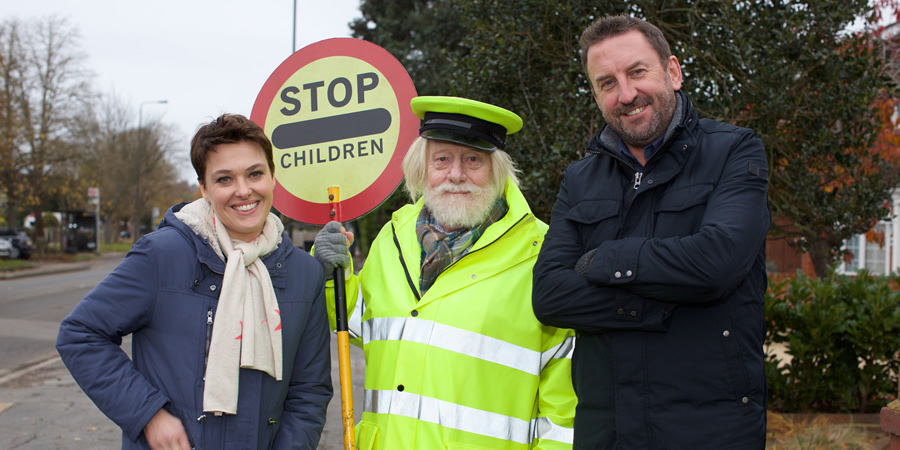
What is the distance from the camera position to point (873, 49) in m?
4.63

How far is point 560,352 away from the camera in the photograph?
2.28 m

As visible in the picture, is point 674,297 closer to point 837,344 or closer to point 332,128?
point 332,128

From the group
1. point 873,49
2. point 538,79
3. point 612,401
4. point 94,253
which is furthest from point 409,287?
point 94,253

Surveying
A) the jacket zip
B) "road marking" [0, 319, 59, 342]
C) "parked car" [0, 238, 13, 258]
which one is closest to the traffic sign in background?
the jacket zip

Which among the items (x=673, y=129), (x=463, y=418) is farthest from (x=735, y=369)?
(x=463, y=418)

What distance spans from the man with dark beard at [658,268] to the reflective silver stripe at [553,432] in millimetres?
74

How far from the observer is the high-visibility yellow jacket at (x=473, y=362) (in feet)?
7.20

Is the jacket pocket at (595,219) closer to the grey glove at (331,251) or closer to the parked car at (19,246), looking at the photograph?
the grey glove at (331,251)

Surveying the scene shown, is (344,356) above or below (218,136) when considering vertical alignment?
below

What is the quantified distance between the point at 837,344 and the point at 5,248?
30239mm

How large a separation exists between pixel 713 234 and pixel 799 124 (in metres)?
3.53

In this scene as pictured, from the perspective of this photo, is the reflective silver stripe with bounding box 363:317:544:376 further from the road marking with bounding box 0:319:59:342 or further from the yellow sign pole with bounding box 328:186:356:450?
the road marking with bounding box 0:319:59:342

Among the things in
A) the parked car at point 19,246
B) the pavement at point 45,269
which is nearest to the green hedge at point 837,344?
the pavement at point 45,269

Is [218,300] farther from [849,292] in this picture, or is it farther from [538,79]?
[849,292]
